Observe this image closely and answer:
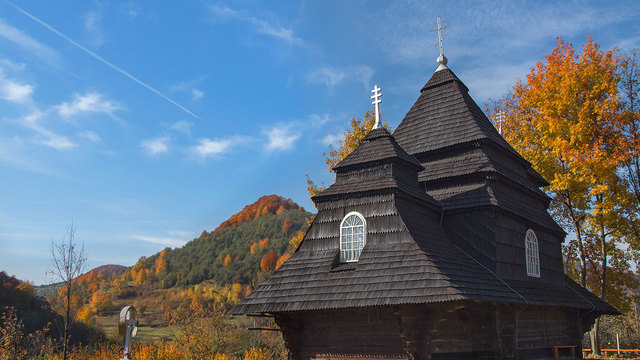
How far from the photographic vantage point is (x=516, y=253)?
610 inches

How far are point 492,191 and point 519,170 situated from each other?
4.20m

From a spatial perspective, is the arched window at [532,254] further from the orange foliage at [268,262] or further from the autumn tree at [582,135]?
the orange foliage at [268,262]

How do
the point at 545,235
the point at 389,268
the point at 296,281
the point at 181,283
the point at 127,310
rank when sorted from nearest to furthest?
the point at 127,310, the point at 389,268, the point at 296,281, the point at 545,235, the point at 181,283

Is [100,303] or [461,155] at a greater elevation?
[461,155]

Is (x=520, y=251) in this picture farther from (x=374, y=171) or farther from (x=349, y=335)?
(x=349, y=335)

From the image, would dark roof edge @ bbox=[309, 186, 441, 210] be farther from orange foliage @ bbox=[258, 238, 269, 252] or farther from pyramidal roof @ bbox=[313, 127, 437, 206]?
orange foliage @ bbox=[258, 238, 269, 252]

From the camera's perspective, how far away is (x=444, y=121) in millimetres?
18328

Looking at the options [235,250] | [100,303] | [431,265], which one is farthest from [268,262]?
[431,265]

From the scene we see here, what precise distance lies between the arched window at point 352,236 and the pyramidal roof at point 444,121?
494 cm

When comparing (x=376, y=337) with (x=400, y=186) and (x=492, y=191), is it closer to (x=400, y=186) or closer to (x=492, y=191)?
(x=400, y=186)

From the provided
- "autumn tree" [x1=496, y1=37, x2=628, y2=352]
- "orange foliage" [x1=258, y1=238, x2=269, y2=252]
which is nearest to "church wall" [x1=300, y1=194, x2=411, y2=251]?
"autumn tree" [x1=496, y1=37, x2=628, y2=352]

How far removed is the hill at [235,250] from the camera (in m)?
82.9

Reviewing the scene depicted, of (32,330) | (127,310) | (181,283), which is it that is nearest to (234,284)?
(181,283)

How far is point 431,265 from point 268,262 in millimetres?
69818
